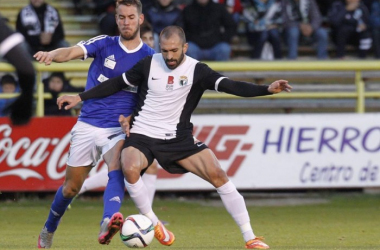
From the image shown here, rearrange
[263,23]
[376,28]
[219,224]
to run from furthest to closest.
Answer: [376,28] < [263,23] < [219,224]

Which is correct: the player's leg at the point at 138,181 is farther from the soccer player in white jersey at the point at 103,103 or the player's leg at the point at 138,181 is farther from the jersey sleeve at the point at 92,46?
the jersey sleeve at the point at 92,46

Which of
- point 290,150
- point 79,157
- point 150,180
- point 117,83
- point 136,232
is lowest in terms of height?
point 290,150

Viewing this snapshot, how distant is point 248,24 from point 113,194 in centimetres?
753

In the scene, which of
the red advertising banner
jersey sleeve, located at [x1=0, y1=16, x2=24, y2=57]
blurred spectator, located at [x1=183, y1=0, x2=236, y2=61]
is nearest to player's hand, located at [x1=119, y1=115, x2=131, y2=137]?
jersey sleeve, located at [x1=0, y1=16, x2=24, y2=57]

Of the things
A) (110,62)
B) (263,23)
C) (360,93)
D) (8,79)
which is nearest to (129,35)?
(110,62)

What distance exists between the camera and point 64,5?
15789 millimetres

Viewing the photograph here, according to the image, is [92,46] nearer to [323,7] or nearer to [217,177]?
[217,177]

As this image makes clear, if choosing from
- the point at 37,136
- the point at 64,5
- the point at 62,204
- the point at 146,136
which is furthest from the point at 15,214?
the point at 64,5

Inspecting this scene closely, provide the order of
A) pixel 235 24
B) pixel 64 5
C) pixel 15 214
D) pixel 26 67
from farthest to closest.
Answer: pixel 64 5 < pixel 235 24 < pixel 15 214 < pixel 26 67

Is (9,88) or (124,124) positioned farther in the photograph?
(9,88)

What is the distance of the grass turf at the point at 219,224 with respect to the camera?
8.81 meters

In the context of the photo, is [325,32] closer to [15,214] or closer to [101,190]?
[101,190]

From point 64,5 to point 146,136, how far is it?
8.41 meters

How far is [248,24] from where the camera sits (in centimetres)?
1469
